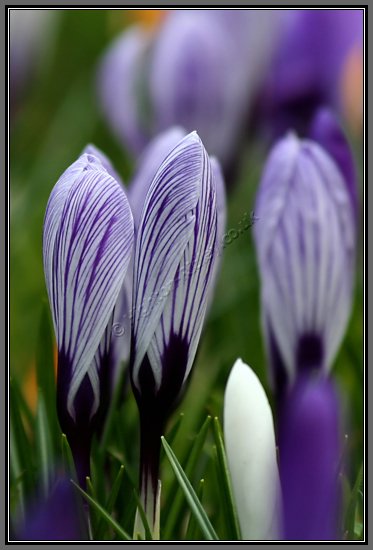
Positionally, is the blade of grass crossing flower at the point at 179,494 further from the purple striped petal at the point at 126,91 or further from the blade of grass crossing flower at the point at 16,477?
the purple striped petal at the point at 126,91

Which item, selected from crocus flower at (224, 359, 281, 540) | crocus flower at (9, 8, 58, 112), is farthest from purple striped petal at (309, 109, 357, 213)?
crocus flower at (9, 8, 58, 112)

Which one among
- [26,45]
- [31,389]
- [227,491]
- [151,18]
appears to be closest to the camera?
[227,491]

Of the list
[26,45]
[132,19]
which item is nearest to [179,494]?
[26,45]

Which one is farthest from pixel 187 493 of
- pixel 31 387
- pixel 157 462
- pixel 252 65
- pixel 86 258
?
pixel 252 65

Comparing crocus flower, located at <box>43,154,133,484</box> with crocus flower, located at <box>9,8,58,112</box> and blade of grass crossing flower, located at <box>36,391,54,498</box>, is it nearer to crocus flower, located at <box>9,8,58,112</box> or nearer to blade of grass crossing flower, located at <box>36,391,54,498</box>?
blade of grass crossing flower, located at <box>36,391,54,498</box>

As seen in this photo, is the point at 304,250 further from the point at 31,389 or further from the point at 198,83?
the point at 198,83

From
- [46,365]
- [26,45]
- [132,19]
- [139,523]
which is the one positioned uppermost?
[132,19]
